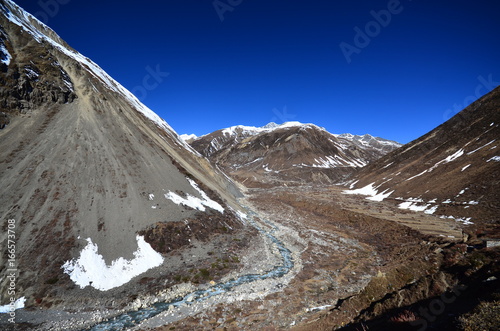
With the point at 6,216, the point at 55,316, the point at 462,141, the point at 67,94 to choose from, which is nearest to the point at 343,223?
the point at 55,316

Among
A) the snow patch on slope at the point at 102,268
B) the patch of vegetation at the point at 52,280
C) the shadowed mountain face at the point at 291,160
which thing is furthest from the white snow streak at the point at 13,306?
the shadowed mountain face at the point at 291,160

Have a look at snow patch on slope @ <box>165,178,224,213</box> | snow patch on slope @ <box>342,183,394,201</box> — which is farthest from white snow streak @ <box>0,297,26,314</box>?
snow patch on slope @ <box>342,183,394,201</box>

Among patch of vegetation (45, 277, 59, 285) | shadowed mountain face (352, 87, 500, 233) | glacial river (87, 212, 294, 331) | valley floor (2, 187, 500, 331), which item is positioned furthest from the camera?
shadowed mountain face (352, 87, 500, 233)

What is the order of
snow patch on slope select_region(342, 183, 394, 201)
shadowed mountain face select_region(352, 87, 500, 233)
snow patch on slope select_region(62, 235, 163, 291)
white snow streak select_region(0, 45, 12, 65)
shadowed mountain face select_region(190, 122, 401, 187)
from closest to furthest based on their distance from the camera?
snow patch on slope select_region(62, 235, 163, 291) → white snow streak select_region(0, 45, 12, 65) → shadowed mountain face select_region(352, 87, 500, 233) → snow patch on slope select_region(342, 183, 394, 201) → shadowed mountain face select_region(190, 122, 401, 187)

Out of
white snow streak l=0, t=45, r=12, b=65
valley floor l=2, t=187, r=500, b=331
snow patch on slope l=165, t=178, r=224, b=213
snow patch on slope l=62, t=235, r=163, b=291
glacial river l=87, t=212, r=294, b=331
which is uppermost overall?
white snow streak l=0, t=45, r=12, b=65

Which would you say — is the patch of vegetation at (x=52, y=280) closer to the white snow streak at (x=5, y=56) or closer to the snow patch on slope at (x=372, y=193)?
the white snow streak at (x=5, y=56)

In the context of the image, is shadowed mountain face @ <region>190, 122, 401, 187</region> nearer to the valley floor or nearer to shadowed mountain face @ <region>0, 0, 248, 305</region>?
the valley floor

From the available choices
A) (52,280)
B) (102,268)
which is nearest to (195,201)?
(102,268)

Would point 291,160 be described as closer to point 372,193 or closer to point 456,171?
point 372,193
